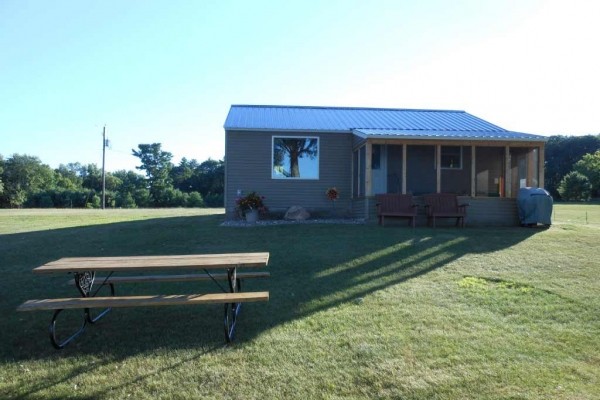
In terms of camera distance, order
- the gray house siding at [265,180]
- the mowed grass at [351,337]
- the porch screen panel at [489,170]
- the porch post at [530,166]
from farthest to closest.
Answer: the porch screen panel at [489,170]
the gray house siding at [265,180]
the porch post at [530,166]
the mowed grass at [351,337]

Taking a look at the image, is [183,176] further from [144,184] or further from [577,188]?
[577,188]

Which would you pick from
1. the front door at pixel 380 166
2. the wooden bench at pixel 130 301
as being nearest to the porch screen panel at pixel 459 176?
the front door at pixel 380 166

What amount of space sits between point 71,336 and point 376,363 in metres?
2.80

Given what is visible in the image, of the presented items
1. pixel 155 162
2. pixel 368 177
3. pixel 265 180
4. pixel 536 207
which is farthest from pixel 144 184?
pixel 536 207

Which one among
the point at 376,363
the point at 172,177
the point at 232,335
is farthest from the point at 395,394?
the point at 172,177

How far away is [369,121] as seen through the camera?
1560cm

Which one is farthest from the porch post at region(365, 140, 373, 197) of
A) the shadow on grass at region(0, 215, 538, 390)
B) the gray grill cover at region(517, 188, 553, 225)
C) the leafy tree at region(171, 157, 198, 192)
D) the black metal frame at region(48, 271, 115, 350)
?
the leafy tree at region(171, 157, 198, 192)

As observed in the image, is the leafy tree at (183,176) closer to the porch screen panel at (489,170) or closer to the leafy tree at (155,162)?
the leafy tree at (155,162)

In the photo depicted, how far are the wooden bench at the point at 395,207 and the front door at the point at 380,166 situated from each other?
336 cm

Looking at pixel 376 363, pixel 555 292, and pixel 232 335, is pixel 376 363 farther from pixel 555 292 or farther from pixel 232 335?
pixel 555 292

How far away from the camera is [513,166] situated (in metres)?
15.5

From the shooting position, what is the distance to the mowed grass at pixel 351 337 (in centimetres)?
319

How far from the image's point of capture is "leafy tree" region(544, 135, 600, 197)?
71.7 metres

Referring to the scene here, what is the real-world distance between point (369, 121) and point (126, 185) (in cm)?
4542
